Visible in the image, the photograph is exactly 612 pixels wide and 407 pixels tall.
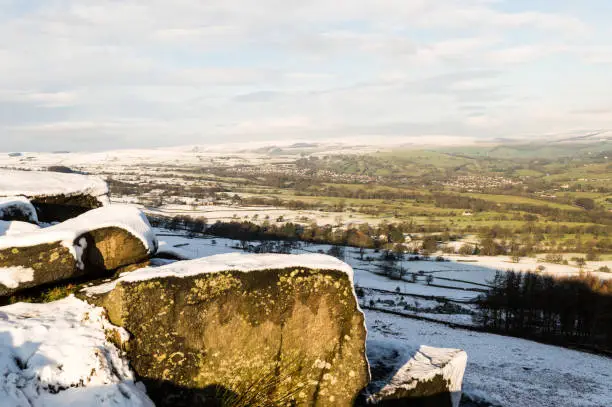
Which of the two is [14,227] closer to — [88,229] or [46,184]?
[88,229]

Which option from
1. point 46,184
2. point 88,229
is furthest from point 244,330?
point 46,184

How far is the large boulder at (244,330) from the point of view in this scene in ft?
24.2

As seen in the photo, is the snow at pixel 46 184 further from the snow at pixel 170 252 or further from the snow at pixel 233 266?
the snow at pixel 233 266

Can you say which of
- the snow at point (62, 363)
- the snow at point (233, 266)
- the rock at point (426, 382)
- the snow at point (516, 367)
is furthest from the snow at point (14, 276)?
the snow at point (516, 367)

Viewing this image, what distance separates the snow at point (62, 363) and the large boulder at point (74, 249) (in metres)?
1.05

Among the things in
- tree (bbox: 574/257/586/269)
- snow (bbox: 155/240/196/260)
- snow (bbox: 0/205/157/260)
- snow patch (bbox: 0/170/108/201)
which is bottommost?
tree (bbox: 574/257/586/269)

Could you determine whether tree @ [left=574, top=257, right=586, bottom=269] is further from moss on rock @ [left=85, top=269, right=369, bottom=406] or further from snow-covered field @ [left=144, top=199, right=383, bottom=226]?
moss on rock @ [left=85, top=269, right=369, bottom=406]

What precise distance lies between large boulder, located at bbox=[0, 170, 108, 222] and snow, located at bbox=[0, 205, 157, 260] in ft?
12.3

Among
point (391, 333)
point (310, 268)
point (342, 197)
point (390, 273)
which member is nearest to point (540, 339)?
point (391, 333)

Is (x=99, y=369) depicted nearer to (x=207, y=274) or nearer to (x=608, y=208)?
(x=207, y=274)

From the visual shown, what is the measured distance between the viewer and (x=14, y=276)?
8.42 metres

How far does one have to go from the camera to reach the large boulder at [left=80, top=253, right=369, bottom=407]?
24.2 ft

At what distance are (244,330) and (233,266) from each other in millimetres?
1097

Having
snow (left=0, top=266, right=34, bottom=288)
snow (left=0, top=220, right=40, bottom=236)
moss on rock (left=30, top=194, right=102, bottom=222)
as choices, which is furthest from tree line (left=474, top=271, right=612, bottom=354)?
snow (left=0, top=266, right=34, bottom=288)
